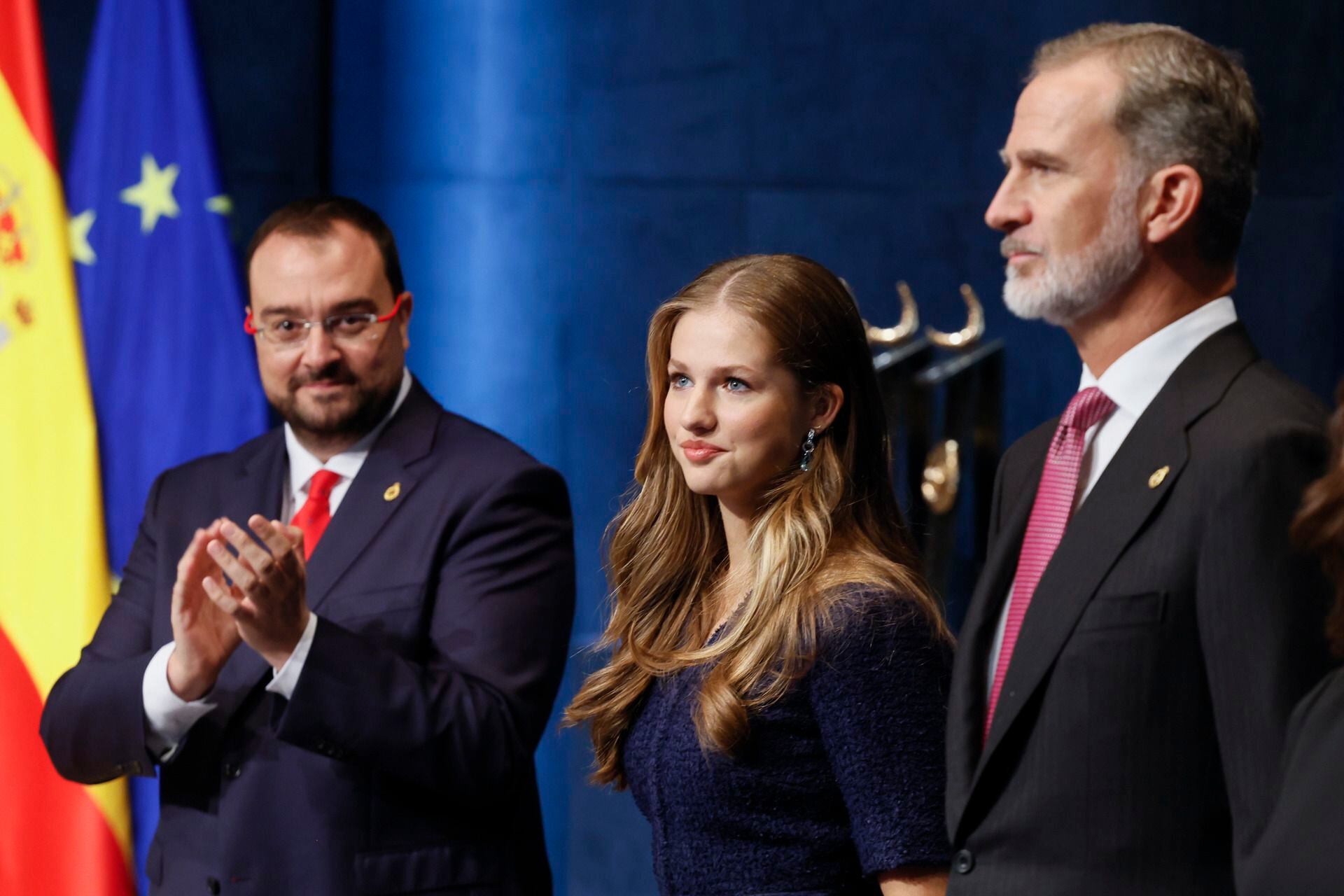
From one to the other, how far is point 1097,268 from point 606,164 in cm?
299

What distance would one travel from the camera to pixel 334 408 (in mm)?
2625

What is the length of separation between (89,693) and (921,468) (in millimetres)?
2558

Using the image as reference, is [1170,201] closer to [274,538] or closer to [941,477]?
[274,538]

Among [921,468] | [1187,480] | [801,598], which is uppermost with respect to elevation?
[1187,480]

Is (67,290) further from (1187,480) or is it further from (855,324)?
(1187,480)

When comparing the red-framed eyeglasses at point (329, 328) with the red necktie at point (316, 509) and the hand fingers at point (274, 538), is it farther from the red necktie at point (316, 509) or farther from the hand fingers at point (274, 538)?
the hand fingers at point (274, 538)

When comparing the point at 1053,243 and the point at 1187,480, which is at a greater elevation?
the point at 1053,243

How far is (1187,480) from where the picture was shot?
152 centimetres

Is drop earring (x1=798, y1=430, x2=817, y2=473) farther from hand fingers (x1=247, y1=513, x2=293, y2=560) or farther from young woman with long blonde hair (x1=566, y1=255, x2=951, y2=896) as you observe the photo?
hand fingers (x1=247, y1=513, x2=293, y2=560)

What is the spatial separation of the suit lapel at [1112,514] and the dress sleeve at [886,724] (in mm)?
190

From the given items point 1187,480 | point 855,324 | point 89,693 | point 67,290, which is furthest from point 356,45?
point 1187,480

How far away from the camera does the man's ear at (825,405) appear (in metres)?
2.11

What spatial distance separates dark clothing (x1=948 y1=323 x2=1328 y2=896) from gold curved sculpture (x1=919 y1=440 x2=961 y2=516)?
114 inches

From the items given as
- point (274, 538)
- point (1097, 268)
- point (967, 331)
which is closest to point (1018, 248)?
point (1097, 268)
